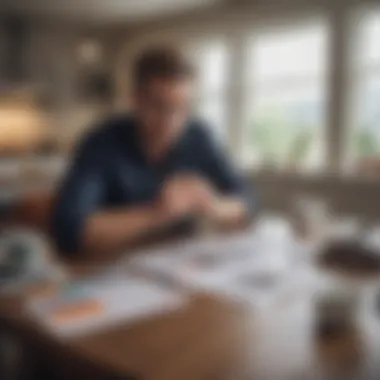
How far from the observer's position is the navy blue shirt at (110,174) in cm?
82

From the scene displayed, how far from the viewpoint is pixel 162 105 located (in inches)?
32.6

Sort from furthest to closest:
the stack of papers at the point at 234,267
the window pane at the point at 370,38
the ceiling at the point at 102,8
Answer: the ceiling at the point at 102,8, the window pane at the point at 370,38, the stack of papers at the point at 234,267

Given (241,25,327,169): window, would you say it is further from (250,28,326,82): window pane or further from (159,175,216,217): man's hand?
(159,175,216,217): man's hand

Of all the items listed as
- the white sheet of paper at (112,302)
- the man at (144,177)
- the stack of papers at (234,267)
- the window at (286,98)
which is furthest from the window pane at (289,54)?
the white sheet of paper at (112,302)

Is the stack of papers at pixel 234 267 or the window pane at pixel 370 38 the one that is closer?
the stack of papers at pixel 234 267

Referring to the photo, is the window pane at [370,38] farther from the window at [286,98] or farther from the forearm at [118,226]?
the forearm at [118,226]

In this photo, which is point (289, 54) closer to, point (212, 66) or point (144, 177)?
point (212, 66)

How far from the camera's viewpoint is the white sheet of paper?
1.44 ft

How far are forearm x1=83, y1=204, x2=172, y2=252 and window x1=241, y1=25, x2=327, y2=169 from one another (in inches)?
10.3

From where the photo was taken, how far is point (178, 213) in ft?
2.68

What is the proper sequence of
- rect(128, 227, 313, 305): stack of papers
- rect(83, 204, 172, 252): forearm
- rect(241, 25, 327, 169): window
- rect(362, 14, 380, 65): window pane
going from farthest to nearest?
1. rect(362, 14, 380, 65): window pane
2. rect(241, 25, 327, 169): window
3. rect(83, 204, 172, 252): forearm
4. rect(128, 227, 313, 305): stack of papers

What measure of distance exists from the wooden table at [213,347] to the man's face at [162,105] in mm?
422

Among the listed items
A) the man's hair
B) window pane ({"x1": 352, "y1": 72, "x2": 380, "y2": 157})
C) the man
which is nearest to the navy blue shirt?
the man

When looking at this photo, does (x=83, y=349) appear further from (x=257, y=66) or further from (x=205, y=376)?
(x=257, y=66)
